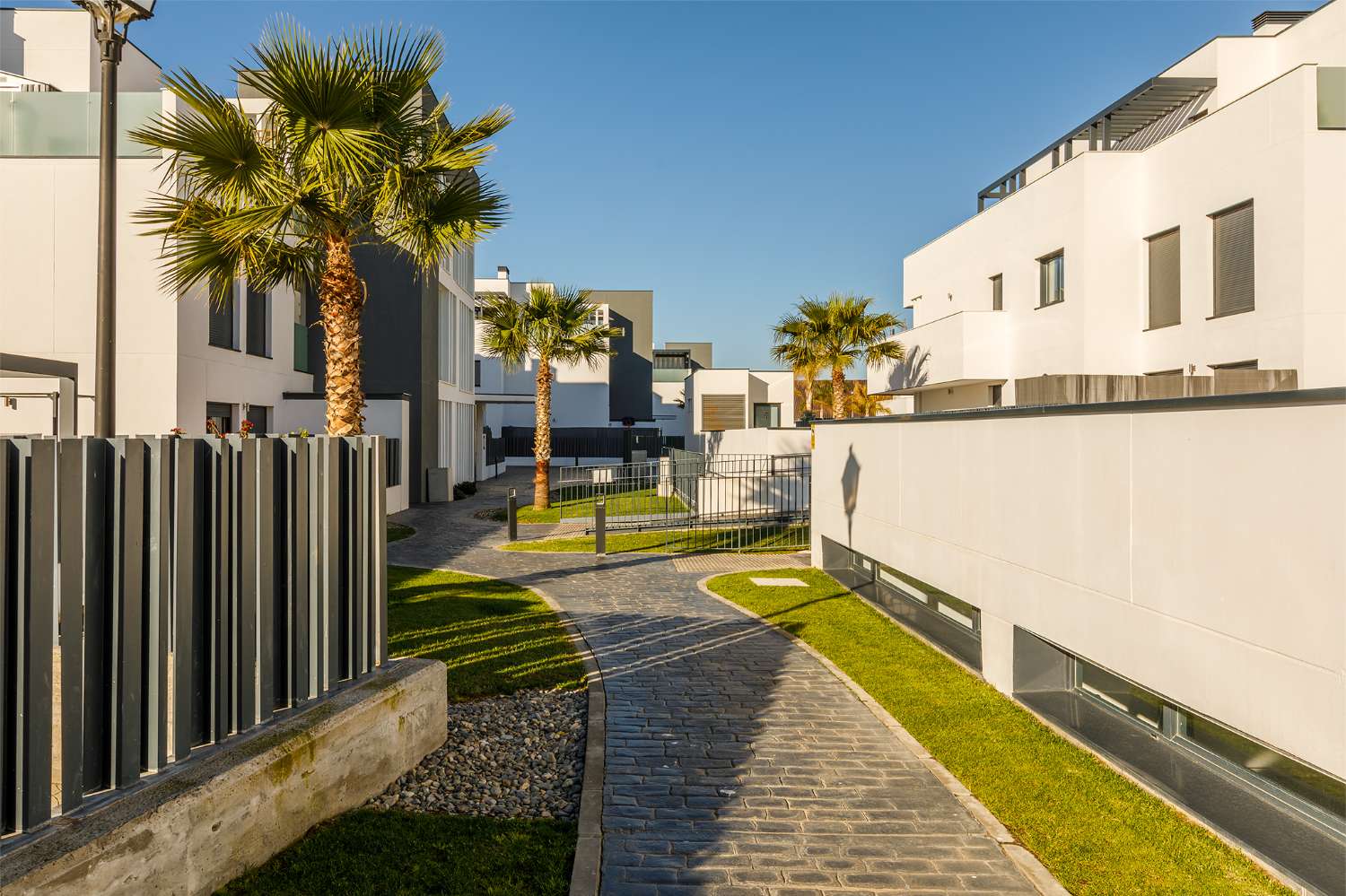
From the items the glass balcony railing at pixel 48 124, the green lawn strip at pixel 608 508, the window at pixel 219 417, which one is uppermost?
the glass balcony railing at pixel 48 124

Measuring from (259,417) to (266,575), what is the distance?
18116mm

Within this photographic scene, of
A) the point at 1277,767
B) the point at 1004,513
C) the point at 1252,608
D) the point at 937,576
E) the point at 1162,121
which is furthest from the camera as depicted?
the point at 1162,121

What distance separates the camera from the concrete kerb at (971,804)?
4234mm

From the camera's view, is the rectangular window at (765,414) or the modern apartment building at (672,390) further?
the modern apartment building at (672,390)

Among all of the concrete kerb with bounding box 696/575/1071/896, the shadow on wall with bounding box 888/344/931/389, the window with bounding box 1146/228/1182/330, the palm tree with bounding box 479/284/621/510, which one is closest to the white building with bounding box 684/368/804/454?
the shadow on wall with bounding box 888/344/931/389

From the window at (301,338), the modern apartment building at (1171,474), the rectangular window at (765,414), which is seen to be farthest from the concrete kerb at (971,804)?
the rectangular window at (765,414)

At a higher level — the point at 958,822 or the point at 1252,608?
the point at 1252,608

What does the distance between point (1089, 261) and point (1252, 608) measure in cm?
1402

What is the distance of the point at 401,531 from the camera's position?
19.8 meters

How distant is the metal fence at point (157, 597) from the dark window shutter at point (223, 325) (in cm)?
1461

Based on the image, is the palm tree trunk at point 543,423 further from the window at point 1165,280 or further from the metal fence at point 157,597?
the metal fence at point 157,597

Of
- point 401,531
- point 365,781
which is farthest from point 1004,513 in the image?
point 401,531

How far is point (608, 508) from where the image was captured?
2456 cm

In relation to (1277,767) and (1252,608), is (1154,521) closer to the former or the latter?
(1252,608)
